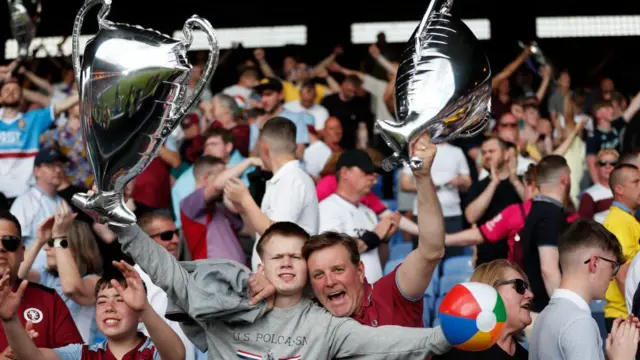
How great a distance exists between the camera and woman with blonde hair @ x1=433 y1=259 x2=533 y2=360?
167 inches

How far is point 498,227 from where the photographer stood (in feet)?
21.5

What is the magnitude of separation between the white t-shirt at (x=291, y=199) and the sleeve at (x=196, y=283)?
2084mm

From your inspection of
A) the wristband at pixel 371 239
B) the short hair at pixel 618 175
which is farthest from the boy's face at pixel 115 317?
the short hair at pixel 618 175

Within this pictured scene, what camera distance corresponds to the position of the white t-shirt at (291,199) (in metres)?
5.91

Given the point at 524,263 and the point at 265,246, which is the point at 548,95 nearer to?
the point at 524,263

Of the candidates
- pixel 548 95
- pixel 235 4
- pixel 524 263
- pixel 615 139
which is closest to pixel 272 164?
pixel 524 263

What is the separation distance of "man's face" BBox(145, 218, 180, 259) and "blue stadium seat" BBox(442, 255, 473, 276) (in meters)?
2.82

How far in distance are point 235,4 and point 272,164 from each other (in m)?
11.1

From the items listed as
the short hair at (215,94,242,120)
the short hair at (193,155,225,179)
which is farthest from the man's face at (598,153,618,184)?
the short hair at (215,94,242,120)

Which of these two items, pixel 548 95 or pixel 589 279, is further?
pixel 548 95

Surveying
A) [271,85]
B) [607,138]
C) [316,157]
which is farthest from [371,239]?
[607,138]

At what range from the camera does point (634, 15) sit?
16312 millimetres

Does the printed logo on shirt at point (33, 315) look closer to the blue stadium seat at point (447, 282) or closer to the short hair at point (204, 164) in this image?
the short hair at point (204, 164)

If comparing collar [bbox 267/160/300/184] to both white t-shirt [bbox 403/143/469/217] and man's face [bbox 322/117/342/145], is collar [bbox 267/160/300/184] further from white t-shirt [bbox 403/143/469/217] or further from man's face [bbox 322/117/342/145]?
man's face [bbox 322/117/342/145]
